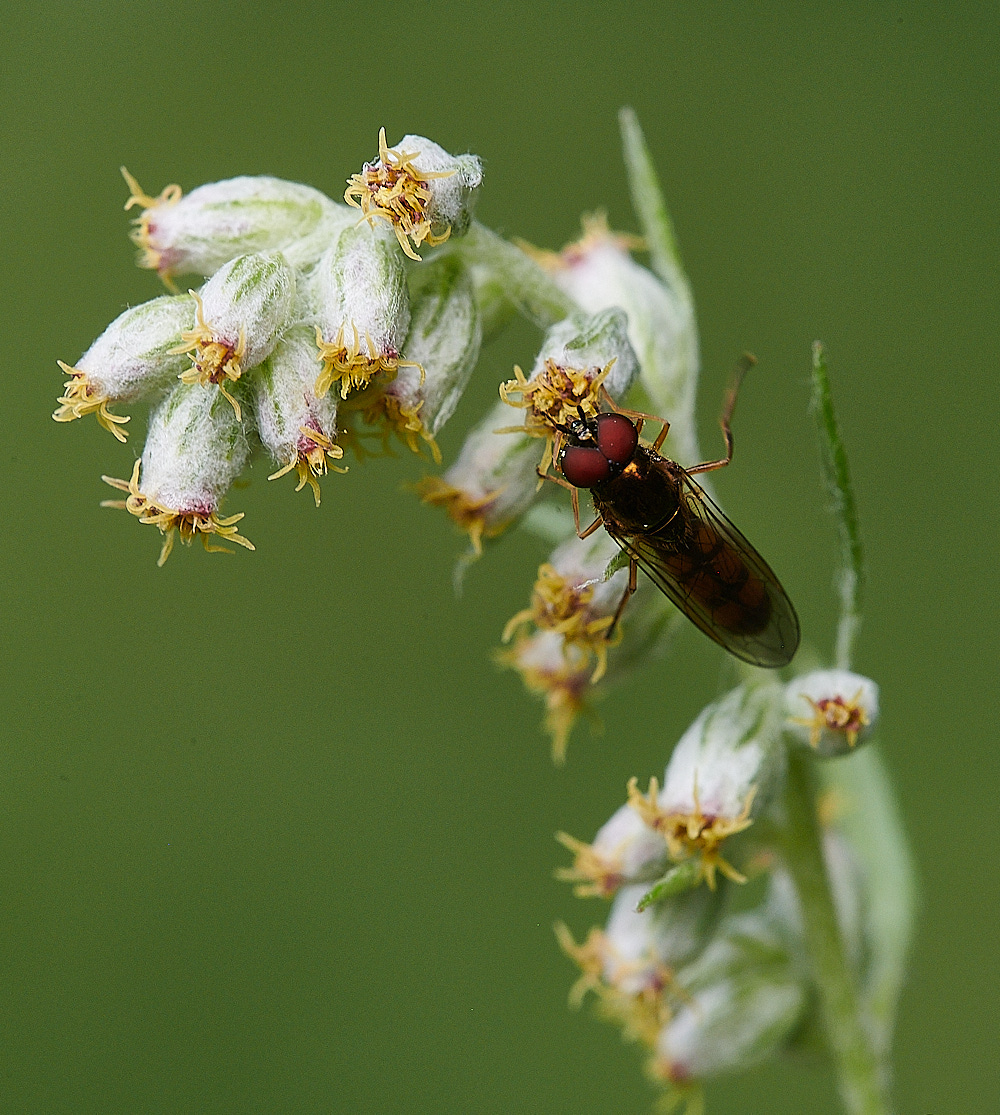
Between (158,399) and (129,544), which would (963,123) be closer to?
(129,544)

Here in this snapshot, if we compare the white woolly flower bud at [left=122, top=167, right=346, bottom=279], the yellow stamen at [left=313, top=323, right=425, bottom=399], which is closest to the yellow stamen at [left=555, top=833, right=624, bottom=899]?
the yellow stamen at [left=313, top=323, right=425, bottom=399]

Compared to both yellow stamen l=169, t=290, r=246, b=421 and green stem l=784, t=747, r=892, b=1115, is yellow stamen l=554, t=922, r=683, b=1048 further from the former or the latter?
yellow stamen l=169, t=290, r=246, b=421

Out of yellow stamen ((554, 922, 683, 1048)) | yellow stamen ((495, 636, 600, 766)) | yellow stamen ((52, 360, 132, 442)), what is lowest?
yellow stamen ((554, 922, 683, 1048))

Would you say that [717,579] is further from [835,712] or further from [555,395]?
[555,395]

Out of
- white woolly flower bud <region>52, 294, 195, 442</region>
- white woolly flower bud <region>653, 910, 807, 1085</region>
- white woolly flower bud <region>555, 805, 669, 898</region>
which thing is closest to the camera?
white woolly flower bud <region>52, 294, 195, 442</region>

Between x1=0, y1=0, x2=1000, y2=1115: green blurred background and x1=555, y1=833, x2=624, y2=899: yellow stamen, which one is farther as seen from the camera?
x1=0, y1=0, x2=1000, y2=1115: green blurred background

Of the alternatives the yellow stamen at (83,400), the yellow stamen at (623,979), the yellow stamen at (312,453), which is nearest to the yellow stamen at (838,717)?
the yellow stamen at (623,979)
